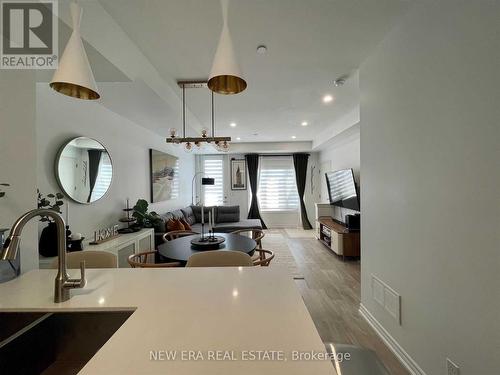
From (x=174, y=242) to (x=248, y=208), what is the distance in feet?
15.8

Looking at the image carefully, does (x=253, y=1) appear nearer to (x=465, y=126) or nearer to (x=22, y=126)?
(x=465, y=126)

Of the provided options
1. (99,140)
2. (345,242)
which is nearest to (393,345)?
(345,242)

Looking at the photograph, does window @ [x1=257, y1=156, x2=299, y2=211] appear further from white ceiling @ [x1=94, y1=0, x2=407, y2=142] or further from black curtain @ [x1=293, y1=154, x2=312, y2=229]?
white ceiling @ [x1=94, y1=0, x2=407, y2=142]

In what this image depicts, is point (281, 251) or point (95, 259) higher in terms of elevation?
point (95, 259)

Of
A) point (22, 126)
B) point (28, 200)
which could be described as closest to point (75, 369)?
point (28, 200)

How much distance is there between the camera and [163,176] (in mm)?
4855

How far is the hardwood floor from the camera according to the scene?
2027 mm

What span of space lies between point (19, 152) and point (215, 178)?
6.06 metres

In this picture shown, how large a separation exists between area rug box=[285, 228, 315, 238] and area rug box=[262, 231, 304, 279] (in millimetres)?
359

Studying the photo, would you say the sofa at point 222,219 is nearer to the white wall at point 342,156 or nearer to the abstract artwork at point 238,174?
the abstract artwork at point 238,174

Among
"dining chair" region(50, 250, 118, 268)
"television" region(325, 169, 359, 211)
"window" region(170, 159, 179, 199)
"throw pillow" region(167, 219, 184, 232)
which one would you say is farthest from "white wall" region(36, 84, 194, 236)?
"television" region(325, 169, 359, 211)

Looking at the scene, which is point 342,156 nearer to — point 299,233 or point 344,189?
point 344,189

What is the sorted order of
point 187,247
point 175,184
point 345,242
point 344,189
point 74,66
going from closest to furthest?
1. point 74,66
2. point 187,247
3. point 345,242
4. point 344,189
5. point 175,184

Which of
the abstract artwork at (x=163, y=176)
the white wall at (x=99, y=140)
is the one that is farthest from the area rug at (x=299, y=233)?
the white wall at (x=99, y=140)
